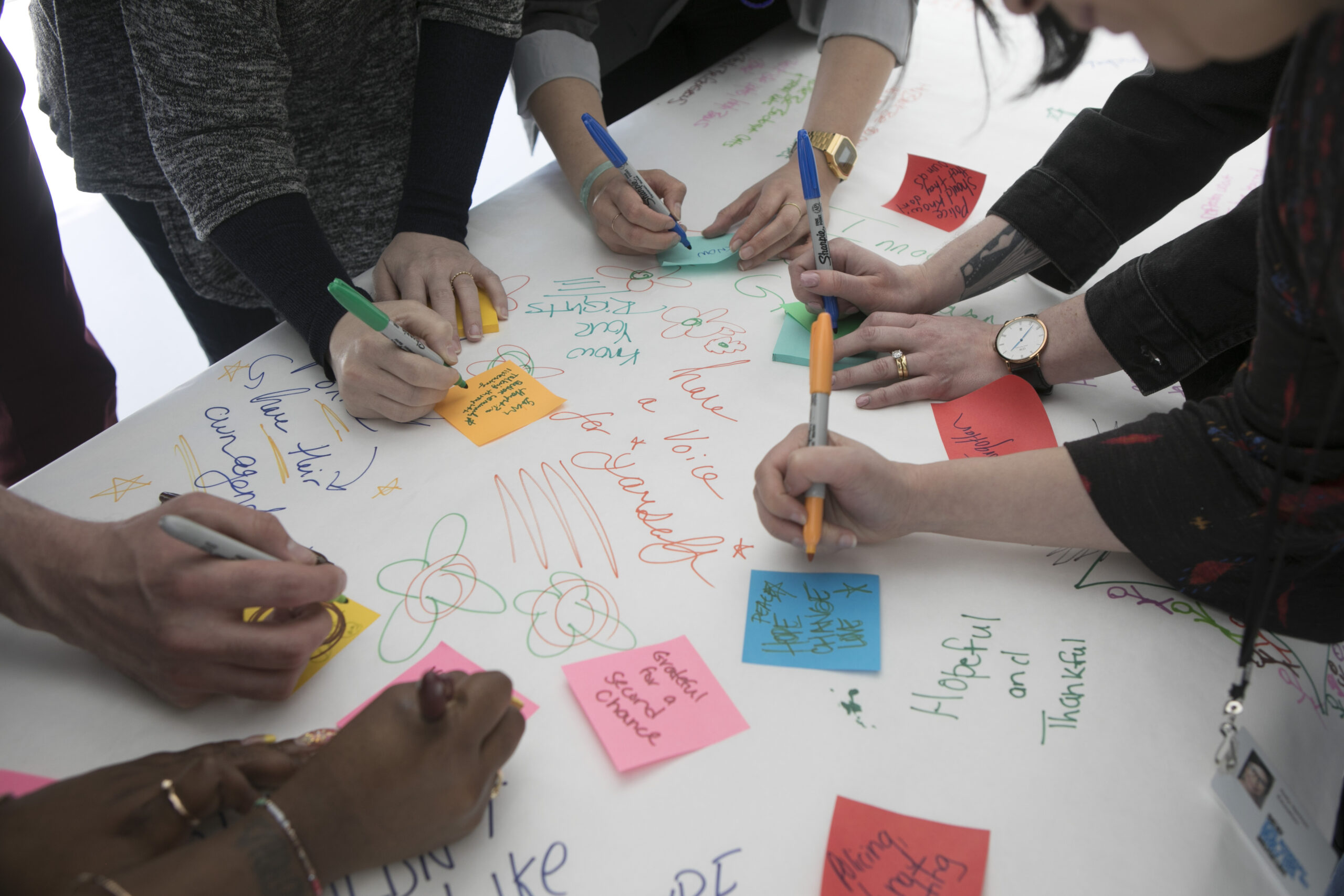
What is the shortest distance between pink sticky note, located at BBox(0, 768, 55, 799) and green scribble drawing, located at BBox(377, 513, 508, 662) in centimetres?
21

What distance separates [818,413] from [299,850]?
440 millimetres

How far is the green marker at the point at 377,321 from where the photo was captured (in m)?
0.73

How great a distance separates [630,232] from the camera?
0.98 m

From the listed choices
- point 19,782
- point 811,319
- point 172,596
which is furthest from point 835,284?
point 19,782

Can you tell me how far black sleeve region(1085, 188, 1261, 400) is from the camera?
2.24 ft

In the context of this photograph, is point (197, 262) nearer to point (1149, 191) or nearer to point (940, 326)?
point (940, 326)

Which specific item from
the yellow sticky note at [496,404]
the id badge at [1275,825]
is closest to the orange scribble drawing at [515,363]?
the yellow sticky note at [496,404]

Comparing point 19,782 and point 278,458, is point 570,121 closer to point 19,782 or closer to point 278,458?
point 278,458

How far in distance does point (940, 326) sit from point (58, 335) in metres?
1.24

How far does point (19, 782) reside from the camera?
0.51 meters

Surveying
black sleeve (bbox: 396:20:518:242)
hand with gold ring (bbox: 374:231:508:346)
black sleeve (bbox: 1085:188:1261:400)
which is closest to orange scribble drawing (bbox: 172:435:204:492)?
hand with gold ring (bbox: 374:231:508:346)

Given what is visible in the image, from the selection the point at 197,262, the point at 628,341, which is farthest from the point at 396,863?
the point at 197,262

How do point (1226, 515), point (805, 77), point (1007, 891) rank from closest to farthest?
point (1007, 891) → point (1226, 515) → point (805, 77)

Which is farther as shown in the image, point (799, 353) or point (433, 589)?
point (799, 353)
